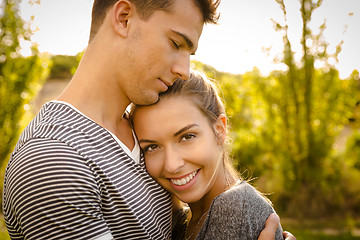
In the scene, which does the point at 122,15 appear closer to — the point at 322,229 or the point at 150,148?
the point at 150,148

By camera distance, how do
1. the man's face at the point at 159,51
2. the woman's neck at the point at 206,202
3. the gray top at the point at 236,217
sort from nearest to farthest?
the gray top at the point at 236,217
the man's face at the point at 159,51
the woman's neck at the point at 206,202

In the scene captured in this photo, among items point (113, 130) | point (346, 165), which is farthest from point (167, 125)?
point (346, 165)

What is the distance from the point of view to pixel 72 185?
1.42m

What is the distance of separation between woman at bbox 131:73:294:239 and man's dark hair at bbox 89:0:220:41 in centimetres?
45

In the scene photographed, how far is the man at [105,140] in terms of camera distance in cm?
141

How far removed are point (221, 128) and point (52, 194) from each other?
1344 millimetres

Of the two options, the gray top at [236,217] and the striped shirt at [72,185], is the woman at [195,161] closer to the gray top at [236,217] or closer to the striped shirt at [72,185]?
the gray top at [236,217]

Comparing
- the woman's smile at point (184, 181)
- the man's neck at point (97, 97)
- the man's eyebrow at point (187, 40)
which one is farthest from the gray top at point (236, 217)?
the man's eyebrow at point (187, 40)

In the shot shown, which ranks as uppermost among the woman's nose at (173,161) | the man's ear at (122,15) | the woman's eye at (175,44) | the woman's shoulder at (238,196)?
the man's ear at (122,15)

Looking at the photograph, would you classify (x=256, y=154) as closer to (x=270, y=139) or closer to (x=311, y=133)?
(x=270, y=139)

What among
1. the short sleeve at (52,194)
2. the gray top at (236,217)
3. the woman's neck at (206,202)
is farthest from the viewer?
the woman's neck at (206,202)

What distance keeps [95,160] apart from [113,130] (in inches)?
14.4

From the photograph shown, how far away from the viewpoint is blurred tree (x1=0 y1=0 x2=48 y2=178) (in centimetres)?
680

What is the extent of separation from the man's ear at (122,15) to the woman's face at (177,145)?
1.60 feet
